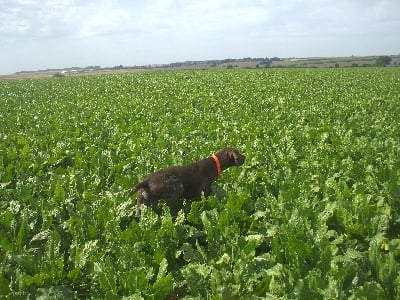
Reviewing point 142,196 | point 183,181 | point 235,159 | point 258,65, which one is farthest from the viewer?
point 258,65

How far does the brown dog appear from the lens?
5.55 m

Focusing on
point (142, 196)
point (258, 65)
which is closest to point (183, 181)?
point (142, 196)

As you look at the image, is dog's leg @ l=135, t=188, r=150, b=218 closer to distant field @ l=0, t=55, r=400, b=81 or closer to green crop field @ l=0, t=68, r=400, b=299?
green crop field @ l=0, t=68, r=400, b=299

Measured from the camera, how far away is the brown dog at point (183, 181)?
5.55m

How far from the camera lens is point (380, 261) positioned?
375 centimetres

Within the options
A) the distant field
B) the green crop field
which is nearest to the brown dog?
the green crop field

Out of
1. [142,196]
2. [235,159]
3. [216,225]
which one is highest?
[235,159]

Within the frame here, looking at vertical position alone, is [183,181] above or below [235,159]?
below

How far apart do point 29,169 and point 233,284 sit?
650cm

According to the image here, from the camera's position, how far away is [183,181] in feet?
19.3

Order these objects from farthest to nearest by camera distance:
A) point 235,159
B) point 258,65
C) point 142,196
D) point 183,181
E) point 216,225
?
point 258,65, point 235,159, point 183,181, point 142,196, point 216,225

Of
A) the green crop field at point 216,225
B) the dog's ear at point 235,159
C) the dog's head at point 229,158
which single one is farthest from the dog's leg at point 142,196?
the dog's ear at point 235,159

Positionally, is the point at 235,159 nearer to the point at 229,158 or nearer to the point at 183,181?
the point at 229,158

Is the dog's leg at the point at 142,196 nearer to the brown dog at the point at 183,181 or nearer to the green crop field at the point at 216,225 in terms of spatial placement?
the brown dog at the point at 183,181
